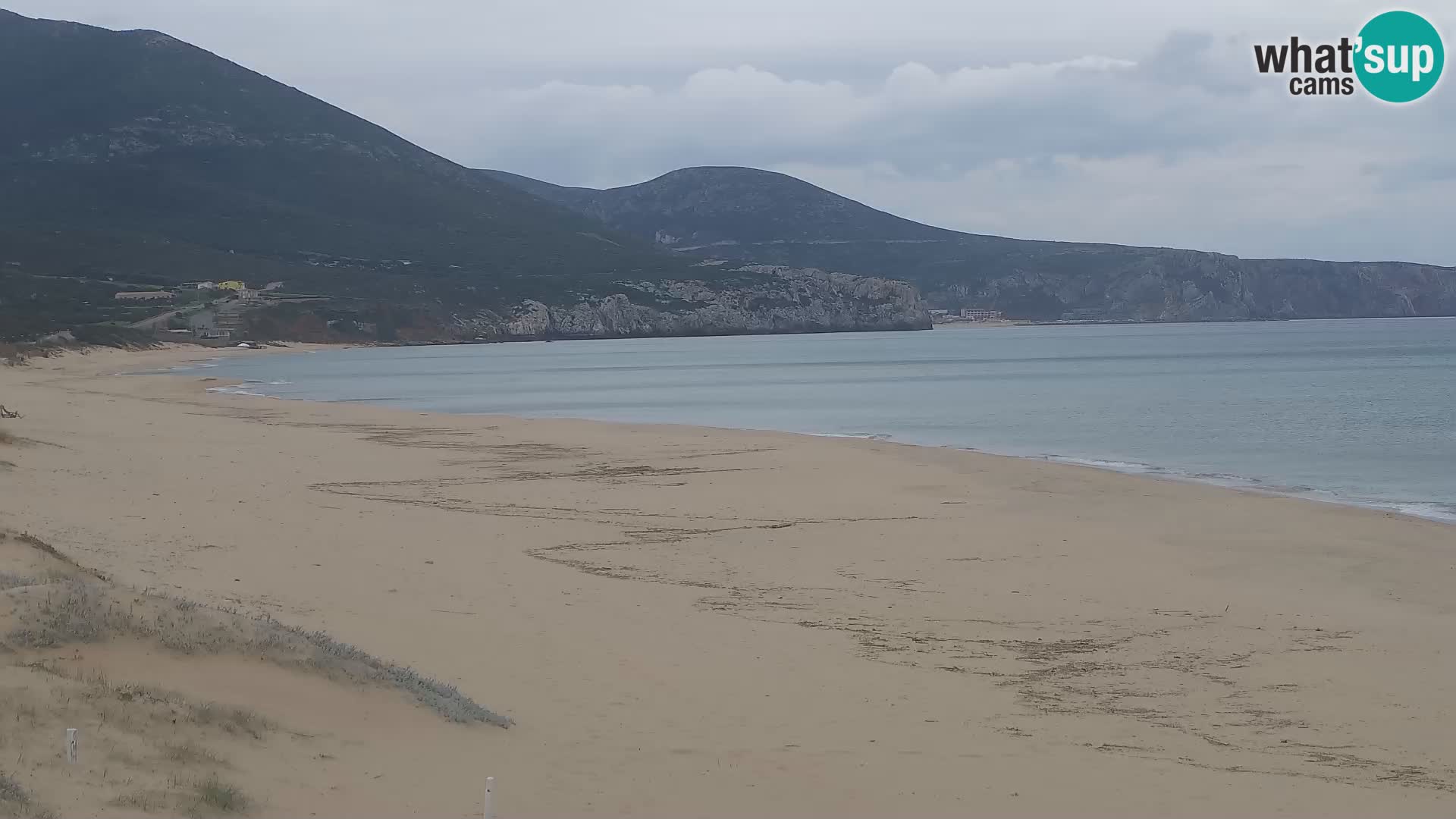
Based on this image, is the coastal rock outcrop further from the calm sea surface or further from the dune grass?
the dune grass

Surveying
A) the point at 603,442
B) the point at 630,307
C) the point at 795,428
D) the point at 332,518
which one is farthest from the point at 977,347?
the point at 332,518

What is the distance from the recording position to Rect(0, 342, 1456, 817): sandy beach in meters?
7.36

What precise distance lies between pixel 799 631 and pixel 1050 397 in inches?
1758

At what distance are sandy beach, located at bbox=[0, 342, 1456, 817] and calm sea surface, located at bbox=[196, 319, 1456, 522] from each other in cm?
779

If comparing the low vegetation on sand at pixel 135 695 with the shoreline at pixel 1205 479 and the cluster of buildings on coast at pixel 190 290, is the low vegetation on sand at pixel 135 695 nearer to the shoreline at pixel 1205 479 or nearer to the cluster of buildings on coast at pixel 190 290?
the shoreline at pixel 1205 479

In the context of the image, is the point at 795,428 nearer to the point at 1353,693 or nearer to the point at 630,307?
the point at 1353,693

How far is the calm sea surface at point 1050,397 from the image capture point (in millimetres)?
29531

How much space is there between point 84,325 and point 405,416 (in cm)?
6495

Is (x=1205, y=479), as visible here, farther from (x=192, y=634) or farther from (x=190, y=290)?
(x=190, y=290)

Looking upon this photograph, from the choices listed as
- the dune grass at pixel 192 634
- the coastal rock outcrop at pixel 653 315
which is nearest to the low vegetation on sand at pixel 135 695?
the dune grass at pixel 192 634

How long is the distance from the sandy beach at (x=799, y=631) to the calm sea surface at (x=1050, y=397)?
25.6 feet

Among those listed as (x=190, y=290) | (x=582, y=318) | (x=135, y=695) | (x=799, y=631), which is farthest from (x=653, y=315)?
(x=135, y=695)

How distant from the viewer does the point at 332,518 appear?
16234mm

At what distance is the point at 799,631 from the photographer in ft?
38.0
